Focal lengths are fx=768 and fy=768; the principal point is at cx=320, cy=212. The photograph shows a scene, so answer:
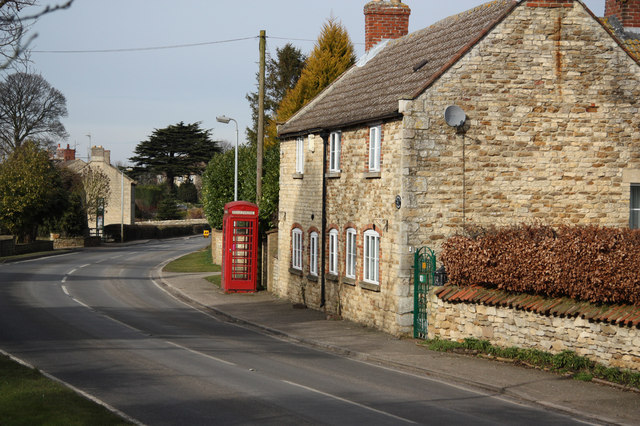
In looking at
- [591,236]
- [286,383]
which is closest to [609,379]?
[591,236]

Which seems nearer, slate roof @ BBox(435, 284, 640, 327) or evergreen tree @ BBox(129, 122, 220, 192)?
slate roof @ BBox(435, 284, 640, 327)

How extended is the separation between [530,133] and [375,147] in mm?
4307

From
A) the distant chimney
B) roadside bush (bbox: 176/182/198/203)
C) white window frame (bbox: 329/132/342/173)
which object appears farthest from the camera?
roadside bush (bbox: 176/182/198/203)

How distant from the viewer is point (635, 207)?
21.8 meters

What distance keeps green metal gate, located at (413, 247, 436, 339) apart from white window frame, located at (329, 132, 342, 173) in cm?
580

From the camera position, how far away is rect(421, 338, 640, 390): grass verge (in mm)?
14133

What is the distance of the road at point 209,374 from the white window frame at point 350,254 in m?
3.69

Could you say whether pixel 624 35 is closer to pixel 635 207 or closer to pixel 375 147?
pixel 635 207

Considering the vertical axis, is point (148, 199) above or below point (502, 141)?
above

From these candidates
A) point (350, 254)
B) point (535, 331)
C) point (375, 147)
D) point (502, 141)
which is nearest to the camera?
point (535, 331)

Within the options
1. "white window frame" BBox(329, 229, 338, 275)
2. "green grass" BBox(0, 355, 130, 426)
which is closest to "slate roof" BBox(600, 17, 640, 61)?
"white window frame" BBox(329, 229, 338, 275)

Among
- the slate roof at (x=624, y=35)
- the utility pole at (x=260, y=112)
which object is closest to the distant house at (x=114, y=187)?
the utility pole at (x=260, y=112)

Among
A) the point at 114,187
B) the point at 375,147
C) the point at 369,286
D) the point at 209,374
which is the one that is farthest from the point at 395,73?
the point at 114,187

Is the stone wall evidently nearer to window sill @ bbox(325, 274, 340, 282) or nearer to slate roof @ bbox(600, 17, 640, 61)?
window sill @ bbox(325, 274, 340, 282)
